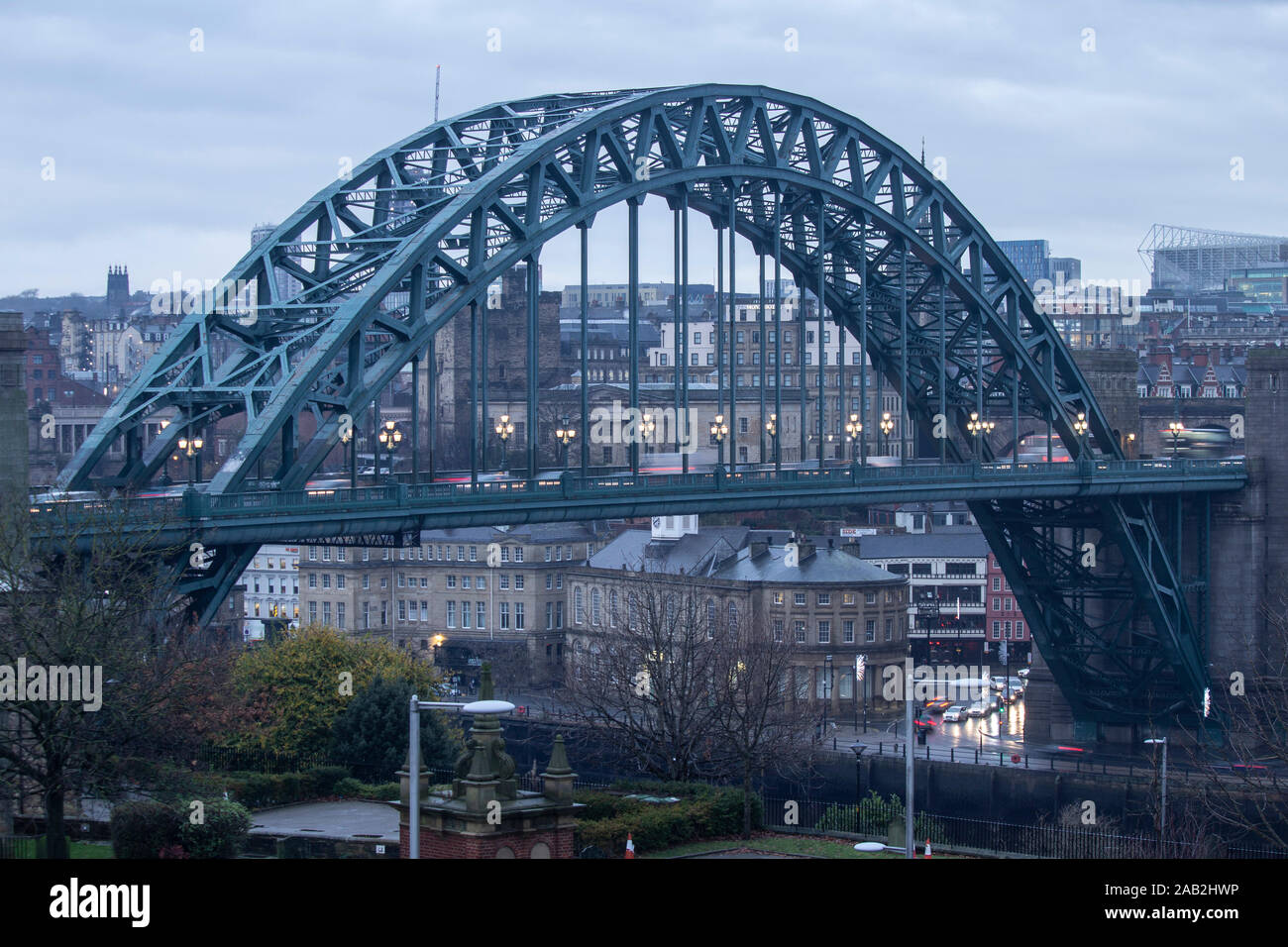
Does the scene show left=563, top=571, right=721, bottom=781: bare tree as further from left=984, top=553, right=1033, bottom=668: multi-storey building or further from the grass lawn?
left=984, top=553, right=1033, bottom=668: multi-storey building

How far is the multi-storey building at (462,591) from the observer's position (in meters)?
104

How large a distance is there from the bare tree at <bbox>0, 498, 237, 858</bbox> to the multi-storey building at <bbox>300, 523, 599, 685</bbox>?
63.2m

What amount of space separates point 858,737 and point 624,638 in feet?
49.5

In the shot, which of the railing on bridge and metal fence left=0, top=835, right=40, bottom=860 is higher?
the railing on bridge

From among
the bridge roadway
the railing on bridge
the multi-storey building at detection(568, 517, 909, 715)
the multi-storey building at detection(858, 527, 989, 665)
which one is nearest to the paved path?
the bridge roadway

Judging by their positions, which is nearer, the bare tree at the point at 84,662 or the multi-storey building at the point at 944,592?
the bare tree at the point at 84,662

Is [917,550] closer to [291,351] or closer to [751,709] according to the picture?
[751,709]

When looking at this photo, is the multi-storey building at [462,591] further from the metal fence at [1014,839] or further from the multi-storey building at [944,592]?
the metal fence at [1014,839]

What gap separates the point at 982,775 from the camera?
71000 millimetres

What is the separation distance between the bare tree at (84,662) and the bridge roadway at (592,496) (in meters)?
0.56

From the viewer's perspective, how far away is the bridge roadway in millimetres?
42812

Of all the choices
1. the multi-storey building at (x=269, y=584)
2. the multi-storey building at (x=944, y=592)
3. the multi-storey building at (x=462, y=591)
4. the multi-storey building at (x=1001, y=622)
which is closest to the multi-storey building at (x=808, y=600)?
the multi-storey building at (x=462, y=591)

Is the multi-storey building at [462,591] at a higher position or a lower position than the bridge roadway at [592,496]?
lower
